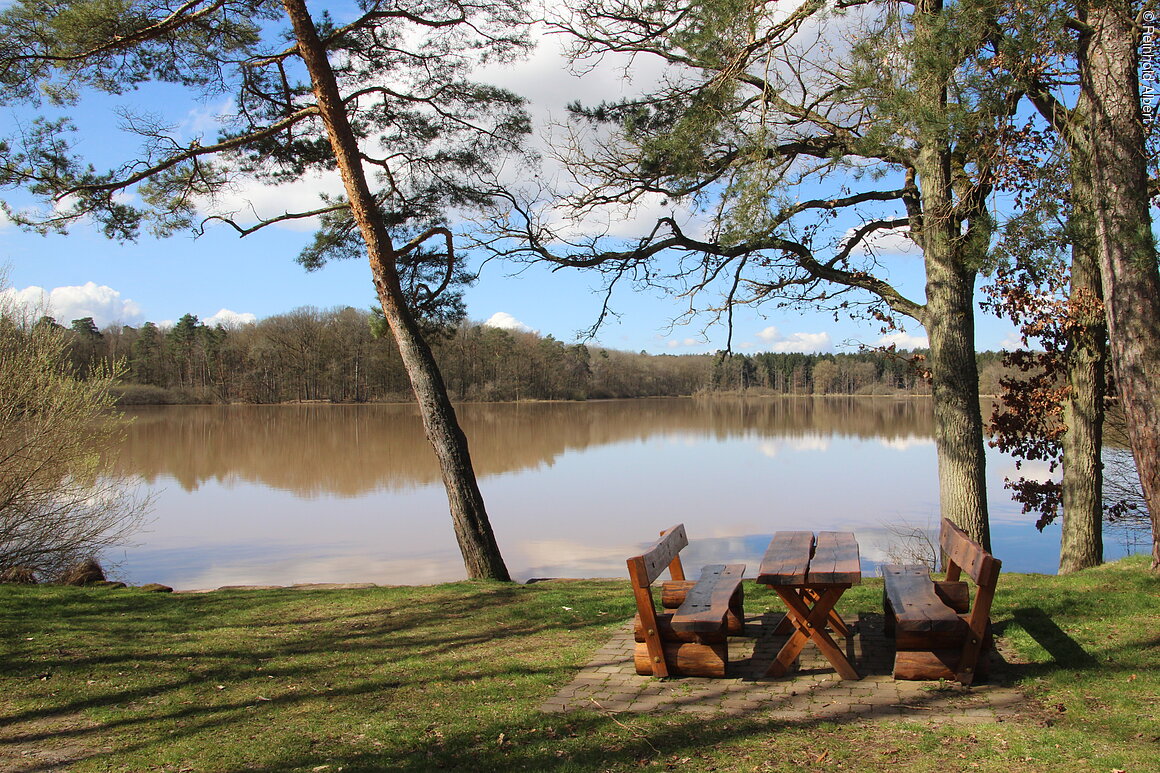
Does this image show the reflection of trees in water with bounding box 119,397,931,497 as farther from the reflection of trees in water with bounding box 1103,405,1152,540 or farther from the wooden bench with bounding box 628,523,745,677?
the wooden bench with bounding box 628,523,745,677

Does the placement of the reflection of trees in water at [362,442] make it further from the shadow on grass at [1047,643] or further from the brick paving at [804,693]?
the shadow on grass at [1047,643]

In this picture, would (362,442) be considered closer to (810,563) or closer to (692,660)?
(692,660)

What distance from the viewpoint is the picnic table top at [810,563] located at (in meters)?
3.83

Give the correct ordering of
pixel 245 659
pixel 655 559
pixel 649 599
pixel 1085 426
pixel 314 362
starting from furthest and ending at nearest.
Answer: pixel 314 362 < pixel 1085 426 < pixel 245 659 < pixel 655 559 < pixel 649 599

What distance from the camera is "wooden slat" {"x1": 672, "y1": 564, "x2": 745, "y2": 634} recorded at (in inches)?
152

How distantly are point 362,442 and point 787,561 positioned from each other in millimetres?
25959

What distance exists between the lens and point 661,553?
444 cm

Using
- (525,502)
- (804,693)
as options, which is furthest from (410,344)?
(525,502)

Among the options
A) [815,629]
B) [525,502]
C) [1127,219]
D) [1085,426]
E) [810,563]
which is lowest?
[525,502]

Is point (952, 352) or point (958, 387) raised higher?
point (952, 352)

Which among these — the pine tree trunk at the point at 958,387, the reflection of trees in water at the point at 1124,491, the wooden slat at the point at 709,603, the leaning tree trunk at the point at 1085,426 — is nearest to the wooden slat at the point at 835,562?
the wooden slat at the point at 709,603

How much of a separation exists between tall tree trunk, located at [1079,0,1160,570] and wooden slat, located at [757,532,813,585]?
7.17ft

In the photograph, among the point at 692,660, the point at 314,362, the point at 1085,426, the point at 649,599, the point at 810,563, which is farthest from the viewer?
the point at 314,362

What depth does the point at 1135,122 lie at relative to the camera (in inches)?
192
